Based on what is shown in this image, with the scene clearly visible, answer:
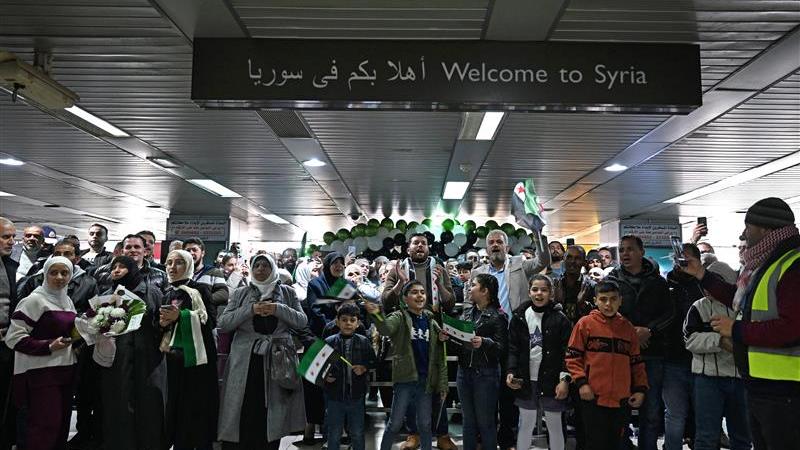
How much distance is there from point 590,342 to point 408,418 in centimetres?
244

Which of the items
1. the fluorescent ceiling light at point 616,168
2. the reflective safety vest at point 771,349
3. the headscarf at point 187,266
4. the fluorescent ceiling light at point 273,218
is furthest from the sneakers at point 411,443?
the fluorescent ceiling light at point 273,218

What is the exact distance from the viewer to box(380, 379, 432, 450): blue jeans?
5.05 metres

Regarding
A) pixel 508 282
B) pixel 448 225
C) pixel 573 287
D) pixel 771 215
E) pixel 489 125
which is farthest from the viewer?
pixel 448 225

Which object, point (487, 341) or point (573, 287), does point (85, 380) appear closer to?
point (487, 341)

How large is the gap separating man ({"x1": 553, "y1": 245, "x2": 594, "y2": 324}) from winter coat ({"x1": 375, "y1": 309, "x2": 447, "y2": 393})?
4.20 feet

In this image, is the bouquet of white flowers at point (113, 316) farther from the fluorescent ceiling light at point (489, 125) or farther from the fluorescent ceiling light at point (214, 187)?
the fluorescent ceiling light at point (214, 187)

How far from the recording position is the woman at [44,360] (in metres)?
4.83

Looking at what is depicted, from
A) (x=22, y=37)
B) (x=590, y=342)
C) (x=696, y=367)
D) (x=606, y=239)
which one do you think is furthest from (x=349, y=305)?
(x=606, y=239)

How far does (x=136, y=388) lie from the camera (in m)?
4.93

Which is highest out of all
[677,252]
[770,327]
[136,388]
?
[677,252]

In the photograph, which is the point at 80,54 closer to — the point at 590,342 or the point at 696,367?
the point at 590,342

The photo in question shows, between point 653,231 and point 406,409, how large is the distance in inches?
475

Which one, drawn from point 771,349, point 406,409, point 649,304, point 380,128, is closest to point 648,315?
point 649,304

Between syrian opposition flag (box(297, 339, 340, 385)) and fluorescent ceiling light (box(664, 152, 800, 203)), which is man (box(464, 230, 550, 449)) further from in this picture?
fluorescent ceiling light (box(664, 152, 800, 203))
